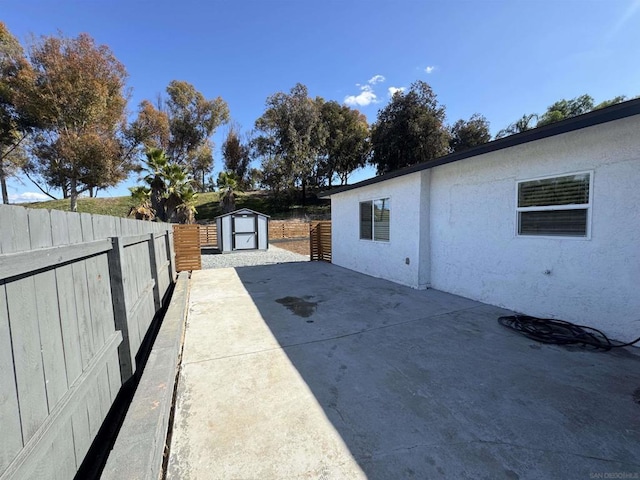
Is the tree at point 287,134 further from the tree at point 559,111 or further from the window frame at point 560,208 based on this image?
the window frame at point 560,208

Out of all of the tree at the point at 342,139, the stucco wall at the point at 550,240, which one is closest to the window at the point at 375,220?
the stucco wall at the point at 550,240

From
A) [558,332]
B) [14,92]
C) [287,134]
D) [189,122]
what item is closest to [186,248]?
[558,332]

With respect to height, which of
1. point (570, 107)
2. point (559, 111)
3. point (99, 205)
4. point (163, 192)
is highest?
point (570, 107)

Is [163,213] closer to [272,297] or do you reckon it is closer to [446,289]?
[272,297]

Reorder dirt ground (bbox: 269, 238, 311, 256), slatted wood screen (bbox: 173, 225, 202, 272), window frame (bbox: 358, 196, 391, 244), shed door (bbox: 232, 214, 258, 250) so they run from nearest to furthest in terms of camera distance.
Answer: window frame (bbox: 358, 196, 391, 244) < slatted wood screen (bbox: 173, 225, 202, 272) < shed door (bbox: 232, 214, 258, 250) < dirt ground (bbox: 269, 238, 311, 256)

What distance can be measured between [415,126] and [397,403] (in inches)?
1019

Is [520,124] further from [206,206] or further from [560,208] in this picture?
[206,206]

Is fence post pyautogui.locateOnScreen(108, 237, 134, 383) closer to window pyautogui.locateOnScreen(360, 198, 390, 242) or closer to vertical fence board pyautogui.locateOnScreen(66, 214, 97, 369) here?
vertical fence board pyautogui.locateOnScreen(66, 214, 97, 369)

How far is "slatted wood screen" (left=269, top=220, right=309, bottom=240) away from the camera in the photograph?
22141mm

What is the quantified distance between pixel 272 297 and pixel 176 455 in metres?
3.95

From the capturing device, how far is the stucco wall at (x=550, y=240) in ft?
10.9

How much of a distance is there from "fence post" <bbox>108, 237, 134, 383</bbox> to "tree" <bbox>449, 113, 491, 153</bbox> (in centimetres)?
3101

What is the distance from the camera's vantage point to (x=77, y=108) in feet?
55.7

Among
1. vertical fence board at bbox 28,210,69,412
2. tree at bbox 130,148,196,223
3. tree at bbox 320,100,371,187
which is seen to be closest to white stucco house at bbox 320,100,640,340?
vertical fence board at bbox 28,210,69,412
